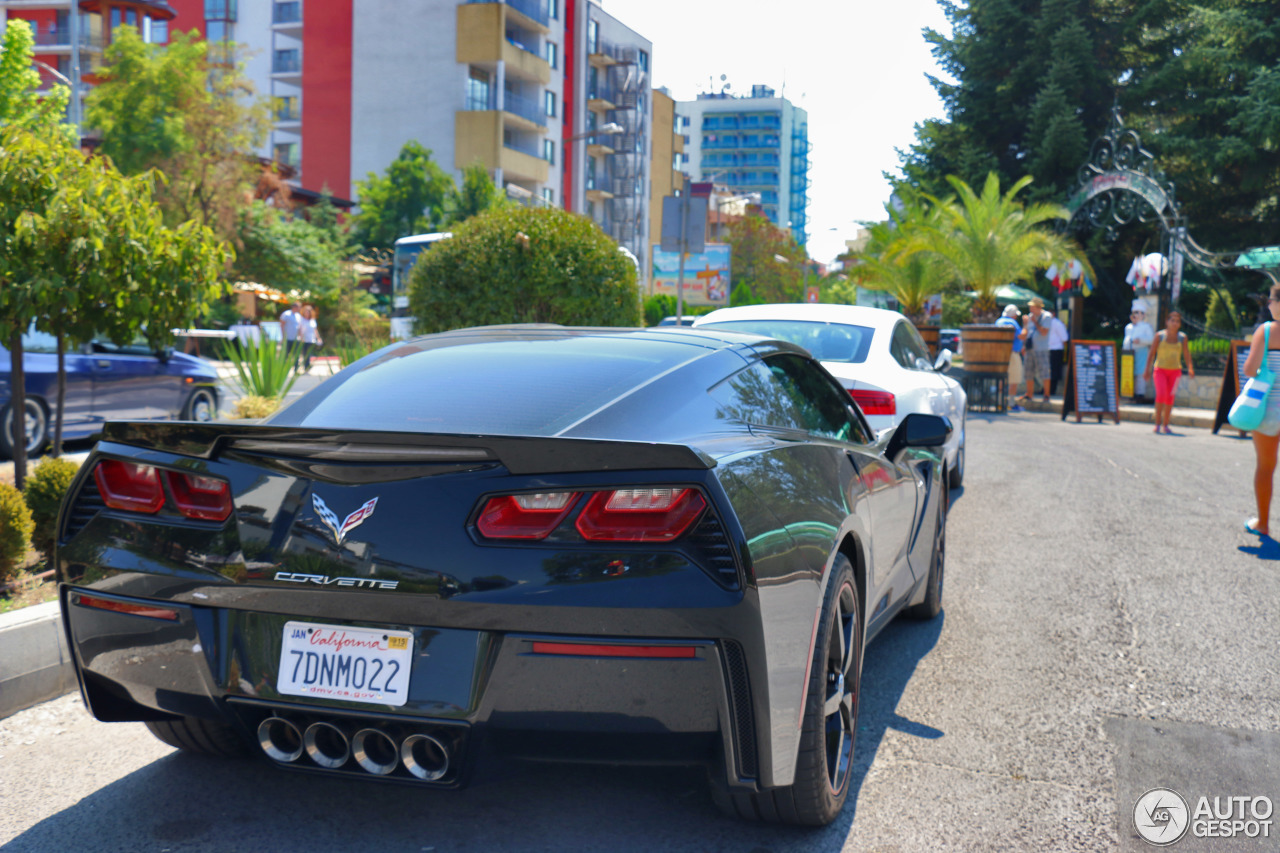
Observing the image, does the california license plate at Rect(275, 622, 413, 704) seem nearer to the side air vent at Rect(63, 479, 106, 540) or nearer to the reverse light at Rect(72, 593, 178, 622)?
the reverse light at Rect(72, 593, 178, 622)

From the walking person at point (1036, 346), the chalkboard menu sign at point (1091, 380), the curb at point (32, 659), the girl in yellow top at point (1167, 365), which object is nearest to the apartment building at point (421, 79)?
the walking person at point (1036, 346)

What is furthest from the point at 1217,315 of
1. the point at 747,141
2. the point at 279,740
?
the point at 747,141

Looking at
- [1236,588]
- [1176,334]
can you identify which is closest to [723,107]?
[1176,334]

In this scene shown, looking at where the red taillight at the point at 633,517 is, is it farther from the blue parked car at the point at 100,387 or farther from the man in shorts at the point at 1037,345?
the man in shorts at the point at 1037,345

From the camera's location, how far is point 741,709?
2.49 meters

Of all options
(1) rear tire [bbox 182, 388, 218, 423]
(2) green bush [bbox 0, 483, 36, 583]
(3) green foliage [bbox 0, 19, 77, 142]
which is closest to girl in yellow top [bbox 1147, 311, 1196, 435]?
(1) rear tire [bbox 182, 388, 218, 423]

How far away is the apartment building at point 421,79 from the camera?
176 feet

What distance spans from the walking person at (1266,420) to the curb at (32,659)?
287 inches

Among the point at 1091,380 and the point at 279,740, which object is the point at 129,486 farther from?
the point at 1091,380

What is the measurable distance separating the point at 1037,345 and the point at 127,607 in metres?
21.7

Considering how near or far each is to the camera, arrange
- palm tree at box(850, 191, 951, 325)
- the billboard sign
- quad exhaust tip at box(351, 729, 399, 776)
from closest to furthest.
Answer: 1. quad exhaust tip at box(351, 729, 399, 776)
2. palm tree at box(850, 191, 951, 325)
3. the billboard sign

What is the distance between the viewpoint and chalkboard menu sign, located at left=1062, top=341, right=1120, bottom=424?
18.5 m

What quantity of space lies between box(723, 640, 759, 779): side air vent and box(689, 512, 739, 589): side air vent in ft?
0.48

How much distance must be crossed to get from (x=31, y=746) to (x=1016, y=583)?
4.91 meters
